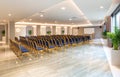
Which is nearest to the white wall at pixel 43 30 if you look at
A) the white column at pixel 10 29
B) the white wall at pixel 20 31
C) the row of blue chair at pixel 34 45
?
the white wall at pixel 20 31

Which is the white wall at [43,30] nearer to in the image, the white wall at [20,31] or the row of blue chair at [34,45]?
the white wall at [20,31]

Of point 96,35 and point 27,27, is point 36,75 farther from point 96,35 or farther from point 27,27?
point 96,35

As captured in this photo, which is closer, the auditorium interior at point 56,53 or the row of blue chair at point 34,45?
the auditorium interior at point 56,53

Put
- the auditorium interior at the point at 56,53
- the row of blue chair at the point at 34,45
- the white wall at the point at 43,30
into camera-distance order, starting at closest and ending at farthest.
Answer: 1. the auditorium interior at the point at 56,53
2. the row of blue chair at the point at 34,45
3. the white wall at the point at 43,30

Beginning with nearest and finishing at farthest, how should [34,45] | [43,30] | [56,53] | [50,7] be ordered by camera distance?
[34,45] → [50,7] → [56,53] → [43,30]

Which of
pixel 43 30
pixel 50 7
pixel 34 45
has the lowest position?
pixel 34 45

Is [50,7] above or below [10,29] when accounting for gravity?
above

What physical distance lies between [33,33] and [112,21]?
14.9m

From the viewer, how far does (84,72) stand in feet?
14.7

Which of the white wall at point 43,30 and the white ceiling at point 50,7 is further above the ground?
the white ceiling at point 50,7

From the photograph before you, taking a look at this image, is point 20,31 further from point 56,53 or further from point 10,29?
point 56,53

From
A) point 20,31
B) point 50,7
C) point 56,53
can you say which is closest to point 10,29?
point 56,53

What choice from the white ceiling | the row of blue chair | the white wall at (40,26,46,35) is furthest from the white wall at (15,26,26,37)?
the row of blue chair

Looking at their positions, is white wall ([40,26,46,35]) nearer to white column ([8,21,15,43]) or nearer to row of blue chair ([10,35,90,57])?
white column ([8,21,15,43])
